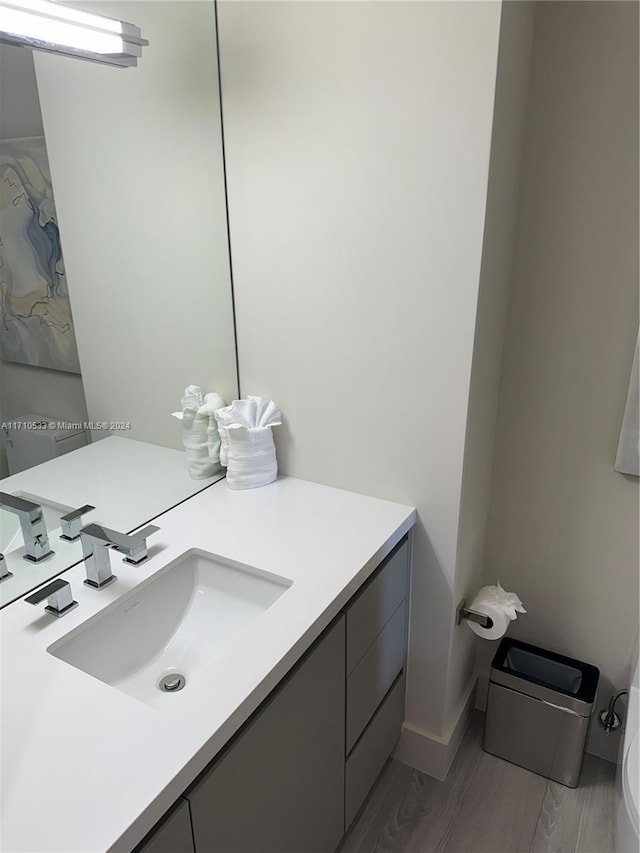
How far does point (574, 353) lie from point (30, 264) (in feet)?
4.49

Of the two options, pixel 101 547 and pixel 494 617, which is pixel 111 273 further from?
pixel 494 617

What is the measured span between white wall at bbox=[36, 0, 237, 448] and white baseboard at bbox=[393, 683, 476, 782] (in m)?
1.16

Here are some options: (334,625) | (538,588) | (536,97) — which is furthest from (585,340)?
(334,625)

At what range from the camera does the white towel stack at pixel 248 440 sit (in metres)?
1.69

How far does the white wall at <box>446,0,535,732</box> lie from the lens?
4.36ft

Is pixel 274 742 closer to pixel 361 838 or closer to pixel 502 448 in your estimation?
pixel 361 838

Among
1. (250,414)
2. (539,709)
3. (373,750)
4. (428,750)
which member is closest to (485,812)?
(428,750)

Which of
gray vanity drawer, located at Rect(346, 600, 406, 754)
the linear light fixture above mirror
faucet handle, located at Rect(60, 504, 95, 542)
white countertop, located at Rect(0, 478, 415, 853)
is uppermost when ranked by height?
the linear light fixture above mirror

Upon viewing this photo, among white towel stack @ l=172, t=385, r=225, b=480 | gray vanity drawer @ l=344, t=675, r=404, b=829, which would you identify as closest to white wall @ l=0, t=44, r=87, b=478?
white towel stack @ l=172, t=385, r=225, b=480

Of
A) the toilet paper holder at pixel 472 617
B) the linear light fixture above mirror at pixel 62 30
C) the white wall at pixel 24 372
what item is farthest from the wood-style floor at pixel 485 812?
the linear light fixture above mirror at pixel 62 30

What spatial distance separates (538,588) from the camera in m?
1.93

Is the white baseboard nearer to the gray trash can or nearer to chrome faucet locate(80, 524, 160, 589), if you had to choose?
the gray trash can

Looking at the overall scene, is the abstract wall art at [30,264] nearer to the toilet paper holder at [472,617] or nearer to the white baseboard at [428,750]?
the toilet paper holder at [472,617]

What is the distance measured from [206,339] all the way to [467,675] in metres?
1.39
